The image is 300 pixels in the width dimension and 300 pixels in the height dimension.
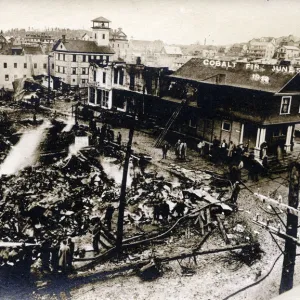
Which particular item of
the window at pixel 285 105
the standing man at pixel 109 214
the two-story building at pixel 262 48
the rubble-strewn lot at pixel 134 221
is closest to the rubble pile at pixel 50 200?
the rubble-strewn lot at pixel 134 221

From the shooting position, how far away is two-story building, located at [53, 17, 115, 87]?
3.39 meters

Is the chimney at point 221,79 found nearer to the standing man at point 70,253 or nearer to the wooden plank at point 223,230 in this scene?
the wooden plank at point 223,230

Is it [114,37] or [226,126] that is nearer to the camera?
[114,37]

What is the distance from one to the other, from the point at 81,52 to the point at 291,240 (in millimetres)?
2872

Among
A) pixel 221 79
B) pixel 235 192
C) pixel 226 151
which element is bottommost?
pixel 235 192

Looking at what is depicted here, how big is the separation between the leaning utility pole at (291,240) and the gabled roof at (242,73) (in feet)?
3.09

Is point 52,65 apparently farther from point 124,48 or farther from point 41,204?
point 41,204

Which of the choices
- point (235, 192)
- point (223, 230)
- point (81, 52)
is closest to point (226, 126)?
point (235, 192)

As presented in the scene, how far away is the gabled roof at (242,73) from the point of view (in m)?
3.77

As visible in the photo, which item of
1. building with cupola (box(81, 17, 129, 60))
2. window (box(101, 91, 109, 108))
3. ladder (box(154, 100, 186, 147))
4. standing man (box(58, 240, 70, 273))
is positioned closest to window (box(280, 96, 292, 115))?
ladder (box(154, 100, 186, 147))

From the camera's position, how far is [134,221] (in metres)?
3.62

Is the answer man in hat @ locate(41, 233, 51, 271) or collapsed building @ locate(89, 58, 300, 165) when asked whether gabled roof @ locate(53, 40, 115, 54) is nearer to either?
collapsed building @ locate(89, 58, 300, 165)

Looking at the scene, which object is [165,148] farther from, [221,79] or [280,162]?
[280,162]

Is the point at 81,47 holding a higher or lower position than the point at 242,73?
higher
